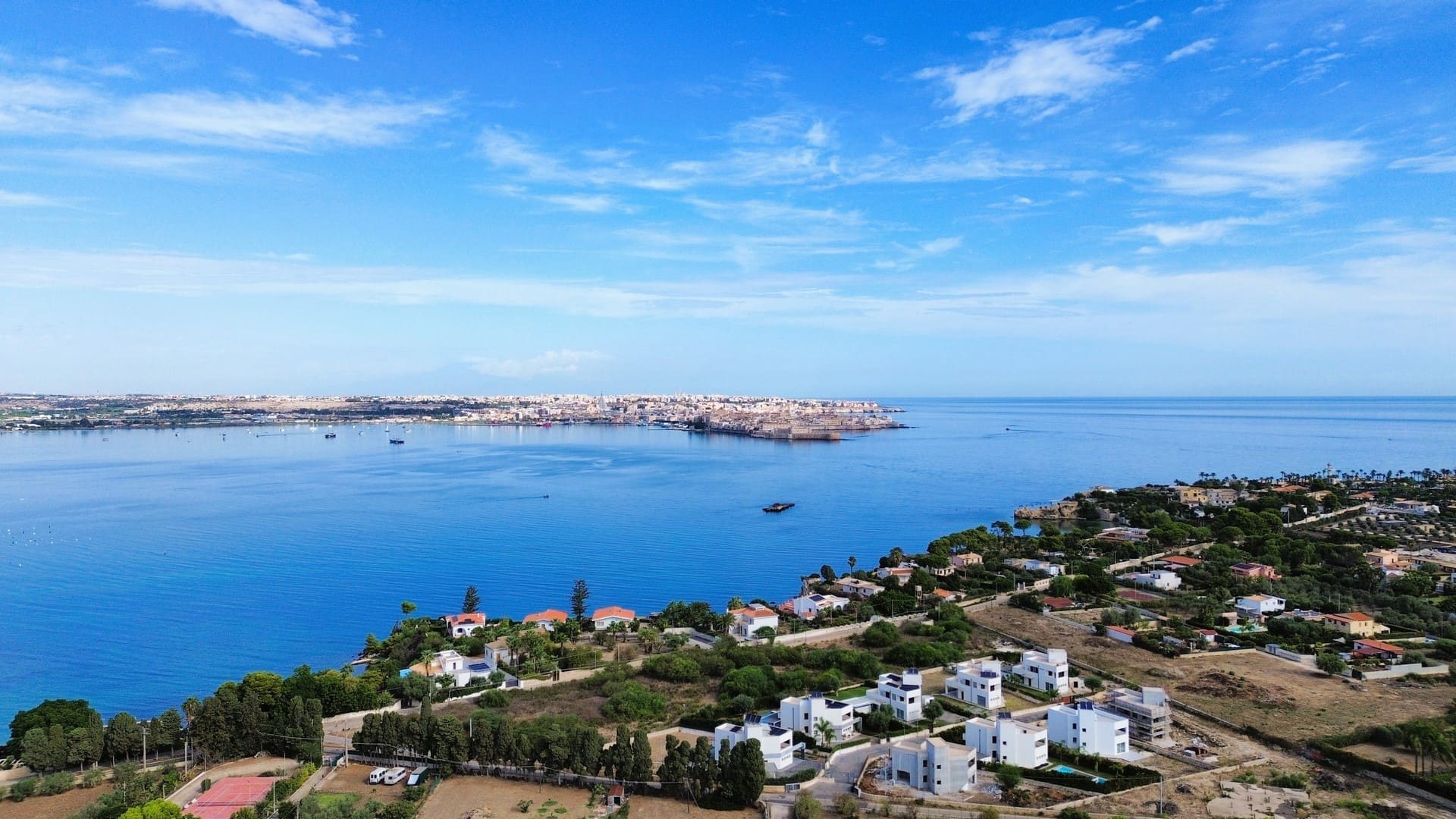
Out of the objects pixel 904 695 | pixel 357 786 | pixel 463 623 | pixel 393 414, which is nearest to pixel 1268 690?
pixel 904 695

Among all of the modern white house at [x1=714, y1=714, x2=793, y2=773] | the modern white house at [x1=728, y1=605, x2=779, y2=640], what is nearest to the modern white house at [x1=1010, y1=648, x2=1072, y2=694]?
the modern white house at [x1=714, y1=714, x2=793, y2=773]

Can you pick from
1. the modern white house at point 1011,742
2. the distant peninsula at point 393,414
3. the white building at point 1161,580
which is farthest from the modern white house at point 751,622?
the distant peninsula at point 393,414

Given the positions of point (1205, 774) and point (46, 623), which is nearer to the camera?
point (1205, 774)

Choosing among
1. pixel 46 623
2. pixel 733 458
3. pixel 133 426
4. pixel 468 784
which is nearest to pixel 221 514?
pixel 46 623

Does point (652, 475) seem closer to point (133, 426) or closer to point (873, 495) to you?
point (873, 495)

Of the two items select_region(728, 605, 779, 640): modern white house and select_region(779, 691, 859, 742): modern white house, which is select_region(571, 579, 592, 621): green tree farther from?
select_region(779, 691, 859, 742): modern white house

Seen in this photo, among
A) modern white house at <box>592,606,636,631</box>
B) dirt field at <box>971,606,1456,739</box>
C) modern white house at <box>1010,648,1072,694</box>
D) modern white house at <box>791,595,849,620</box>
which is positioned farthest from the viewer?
modern white house at <box>791,595,849,620</box>
